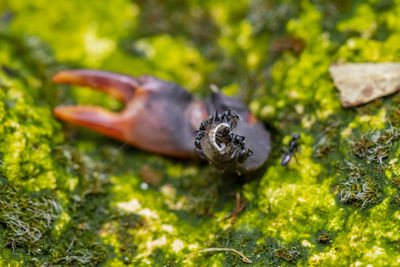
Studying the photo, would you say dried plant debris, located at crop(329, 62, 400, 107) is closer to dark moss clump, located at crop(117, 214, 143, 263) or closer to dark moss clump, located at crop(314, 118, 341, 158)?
dark moss clump, located at crop(314, 118, 341, 158)

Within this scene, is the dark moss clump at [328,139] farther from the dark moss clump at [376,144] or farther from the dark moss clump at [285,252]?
the dark moss clump at [285,252]

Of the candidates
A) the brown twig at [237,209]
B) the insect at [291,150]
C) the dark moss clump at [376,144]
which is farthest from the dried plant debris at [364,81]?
the brown twig at [237,209]

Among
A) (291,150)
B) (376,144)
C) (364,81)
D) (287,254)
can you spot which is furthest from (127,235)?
(364,81)

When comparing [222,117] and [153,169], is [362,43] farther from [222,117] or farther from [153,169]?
[153,169]

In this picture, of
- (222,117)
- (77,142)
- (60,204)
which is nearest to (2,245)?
(60,204)

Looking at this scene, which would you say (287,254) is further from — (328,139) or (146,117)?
(146,117)

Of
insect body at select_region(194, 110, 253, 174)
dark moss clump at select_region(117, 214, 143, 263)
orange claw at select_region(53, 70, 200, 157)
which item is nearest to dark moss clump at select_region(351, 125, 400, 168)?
insect body at select_region(194, 110, 253, 174)
